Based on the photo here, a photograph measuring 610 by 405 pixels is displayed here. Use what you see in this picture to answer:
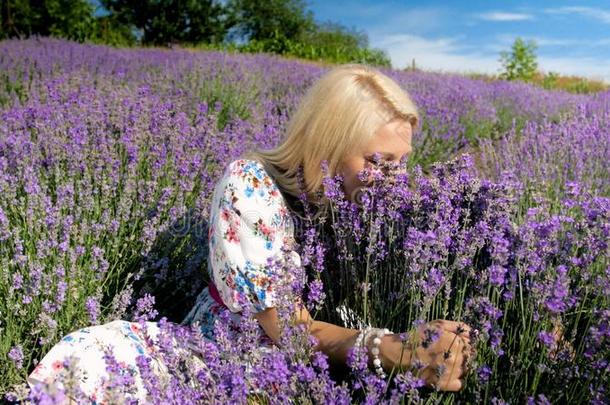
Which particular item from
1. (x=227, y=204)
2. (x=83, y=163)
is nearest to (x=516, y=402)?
(x=227, y=204)

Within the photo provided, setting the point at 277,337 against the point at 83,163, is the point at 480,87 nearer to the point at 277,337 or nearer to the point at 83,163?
the point at 83,163

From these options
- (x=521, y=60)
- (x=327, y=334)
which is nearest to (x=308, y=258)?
(x=327, y=334)

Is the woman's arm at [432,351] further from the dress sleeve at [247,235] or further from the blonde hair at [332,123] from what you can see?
the blonde hair at [332,123]

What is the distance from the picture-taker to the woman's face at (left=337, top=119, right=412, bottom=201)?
6.40ft

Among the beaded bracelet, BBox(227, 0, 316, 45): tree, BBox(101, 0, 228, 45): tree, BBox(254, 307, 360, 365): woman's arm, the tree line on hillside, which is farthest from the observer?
BBox(227, 0, 316, 45): tree

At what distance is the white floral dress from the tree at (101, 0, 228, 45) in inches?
768

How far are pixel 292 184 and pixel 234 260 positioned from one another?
13.1 inches

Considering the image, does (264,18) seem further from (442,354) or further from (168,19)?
(442,354)

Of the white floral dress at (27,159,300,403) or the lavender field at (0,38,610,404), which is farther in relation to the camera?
the white floral dress at (27,159,300,403)

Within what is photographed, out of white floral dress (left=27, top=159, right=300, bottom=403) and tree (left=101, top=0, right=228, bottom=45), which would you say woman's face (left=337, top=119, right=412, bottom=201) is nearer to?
white floral dress (left=27, top=159, right=300, bottom=403)

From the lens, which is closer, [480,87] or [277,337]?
[277,337]

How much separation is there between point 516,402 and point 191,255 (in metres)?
1.59

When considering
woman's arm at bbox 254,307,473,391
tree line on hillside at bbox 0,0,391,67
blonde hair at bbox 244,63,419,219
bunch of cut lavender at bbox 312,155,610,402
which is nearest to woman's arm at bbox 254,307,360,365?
woman's arm at bbox 254,307,473,391

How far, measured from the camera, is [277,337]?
1.81 meters
